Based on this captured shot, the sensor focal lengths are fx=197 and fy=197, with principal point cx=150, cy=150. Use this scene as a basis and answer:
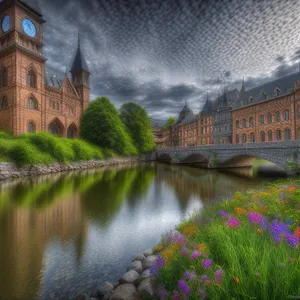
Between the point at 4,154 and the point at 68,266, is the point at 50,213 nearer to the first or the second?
the point at 68,266

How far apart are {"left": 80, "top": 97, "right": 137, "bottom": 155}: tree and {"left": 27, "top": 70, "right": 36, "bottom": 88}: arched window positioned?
1114cm

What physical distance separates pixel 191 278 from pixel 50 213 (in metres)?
8.78

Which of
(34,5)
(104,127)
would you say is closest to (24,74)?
(34,5)

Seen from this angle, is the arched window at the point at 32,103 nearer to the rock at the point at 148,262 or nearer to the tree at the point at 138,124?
the tree at the point at 138,124

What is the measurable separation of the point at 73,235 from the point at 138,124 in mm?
44760

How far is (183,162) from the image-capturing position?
44938mm

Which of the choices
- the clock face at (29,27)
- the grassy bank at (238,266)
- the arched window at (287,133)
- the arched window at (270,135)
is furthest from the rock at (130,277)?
the clock face at (29,27)

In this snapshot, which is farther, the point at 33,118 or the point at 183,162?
the point at 183,162

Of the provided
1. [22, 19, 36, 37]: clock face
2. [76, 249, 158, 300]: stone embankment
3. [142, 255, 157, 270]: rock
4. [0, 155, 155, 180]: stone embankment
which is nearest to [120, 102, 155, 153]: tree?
[0, 155, 155, 180]: stone embankment

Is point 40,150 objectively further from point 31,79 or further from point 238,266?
point 238,266

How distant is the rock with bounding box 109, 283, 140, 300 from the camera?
11.9 feet

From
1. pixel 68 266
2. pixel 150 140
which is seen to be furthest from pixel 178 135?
pixel 68 266

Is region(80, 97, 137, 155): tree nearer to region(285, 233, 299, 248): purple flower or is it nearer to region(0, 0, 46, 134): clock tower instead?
region(0, 0, 46, 134): clock tower

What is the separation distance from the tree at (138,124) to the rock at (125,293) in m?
46.5
